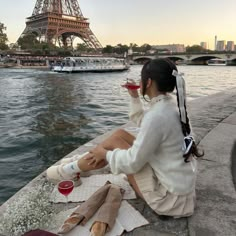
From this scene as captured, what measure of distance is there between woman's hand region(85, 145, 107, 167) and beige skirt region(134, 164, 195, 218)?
290mm

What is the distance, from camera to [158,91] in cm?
228

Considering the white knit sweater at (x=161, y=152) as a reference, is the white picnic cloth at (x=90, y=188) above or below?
below

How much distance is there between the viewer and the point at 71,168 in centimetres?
281

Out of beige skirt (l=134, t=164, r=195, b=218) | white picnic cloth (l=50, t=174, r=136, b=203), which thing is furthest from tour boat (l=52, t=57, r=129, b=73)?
beige skirt (l=134, t=164, r=195, b=218)

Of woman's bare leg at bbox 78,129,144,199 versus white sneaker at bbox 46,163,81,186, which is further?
white sneaker at bbox 46,163,81,186

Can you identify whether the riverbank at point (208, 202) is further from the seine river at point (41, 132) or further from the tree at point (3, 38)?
the tree at point (3, 38)

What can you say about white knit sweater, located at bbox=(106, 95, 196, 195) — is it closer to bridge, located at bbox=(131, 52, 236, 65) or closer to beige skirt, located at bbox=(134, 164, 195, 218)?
beige skirt, located at bbox=(134, 164, 195, 218)

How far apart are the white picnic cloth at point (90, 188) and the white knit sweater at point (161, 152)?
0.55 meters

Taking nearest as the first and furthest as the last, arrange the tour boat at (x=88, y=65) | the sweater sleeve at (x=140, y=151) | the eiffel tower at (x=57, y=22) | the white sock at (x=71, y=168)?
the sweater sleeve at (x=140, y=151)
the white sock at (x=71, y=168)
the tour boat at (x=88, y=65)
the eiffel tower at (x=57, y=22)

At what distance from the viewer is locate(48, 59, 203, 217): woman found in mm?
2203

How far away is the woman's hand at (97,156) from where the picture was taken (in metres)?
2.53

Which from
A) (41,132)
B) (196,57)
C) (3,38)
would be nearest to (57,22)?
(3,38)

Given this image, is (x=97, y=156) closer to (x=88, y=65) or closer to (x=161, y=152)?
(x=161, y=152)

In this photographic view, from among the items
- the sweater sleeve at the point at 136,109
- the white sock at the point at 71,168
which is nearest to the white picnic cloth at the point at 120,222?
the white sock at the point at 71,168
